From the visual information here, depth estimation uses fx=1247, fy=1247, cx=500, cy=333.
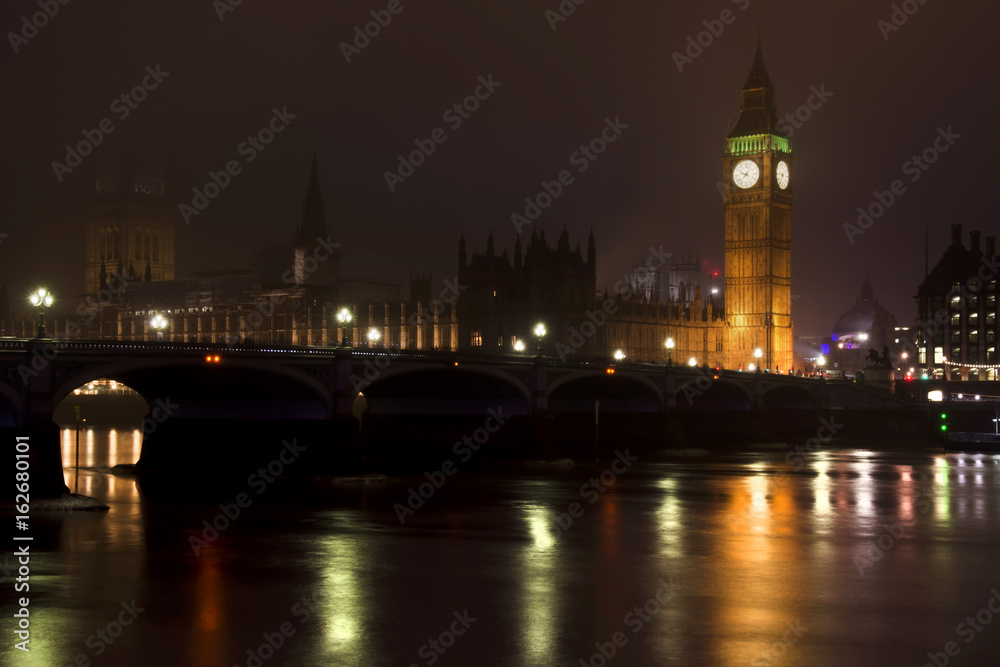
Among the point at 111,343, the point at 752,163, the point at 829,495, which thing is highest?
the point at 752,163

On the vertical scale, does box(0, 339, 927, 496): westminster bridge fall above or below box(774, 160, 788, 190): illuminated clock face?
below

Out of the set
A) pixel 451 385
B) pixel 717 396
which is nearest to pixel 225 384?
pixel 451 385

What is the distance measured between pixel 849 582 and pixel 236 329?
13655 cm

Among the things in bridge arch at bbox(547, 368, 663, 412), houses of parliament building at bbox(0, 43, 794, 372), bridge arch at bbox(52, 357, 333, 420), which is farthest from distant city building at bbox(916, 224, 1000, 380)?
bridge arch at bbox(52, 357, 333, 420)

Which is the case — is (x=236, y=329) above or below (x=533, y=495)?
above

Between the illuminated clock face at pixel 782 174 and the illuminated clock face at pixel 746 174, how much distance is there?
2.92 meters

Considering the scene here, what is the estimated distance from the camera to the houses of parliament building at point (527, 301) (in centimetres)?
12769

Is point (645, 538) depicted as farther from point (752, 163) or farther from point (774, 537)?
point (752, 163)

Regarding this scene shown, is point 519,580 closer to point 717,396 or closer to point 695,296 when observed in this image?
point 717,396

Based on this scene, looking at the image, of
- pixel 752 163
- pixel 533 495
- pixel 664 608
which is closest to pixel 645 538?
pixel 664 608

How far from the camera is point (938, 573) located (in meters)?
28.7

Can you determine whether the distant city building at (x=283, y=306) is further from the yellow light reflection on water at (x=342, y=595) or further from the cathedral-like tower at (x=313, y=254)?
the yellow light reflection on water at (x=342, y=595)

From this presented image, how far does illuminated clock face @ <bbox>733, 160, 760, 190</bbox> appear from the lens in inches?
6147

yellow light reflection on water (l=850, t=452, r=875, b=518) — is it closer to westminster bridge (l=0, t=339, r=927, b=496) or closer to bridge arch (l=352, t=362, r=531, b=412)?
westminster bridge (l=0, t=339, r=927, b=496)
